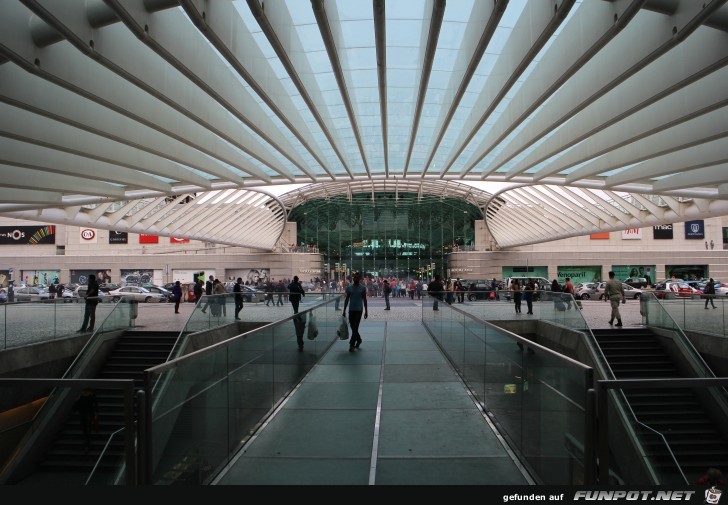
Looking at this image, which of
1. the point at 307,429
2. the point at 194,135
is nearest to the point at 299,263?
the point at 194,135

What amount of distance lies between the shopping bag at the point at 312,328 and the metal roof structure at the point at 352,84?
4528 millimetres

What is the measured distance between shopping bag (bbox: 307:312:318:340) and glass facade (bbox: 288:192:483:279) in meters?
32.5

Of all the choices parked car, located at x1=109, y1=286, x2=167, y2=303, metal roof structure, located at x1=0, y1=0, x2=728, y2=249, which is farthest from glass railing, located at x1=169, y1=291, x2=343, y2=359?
parked car, located at x1=109, y1=286, x2=167, y2=303

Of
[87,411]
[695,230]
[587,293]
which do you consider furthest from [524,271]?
[87,411]

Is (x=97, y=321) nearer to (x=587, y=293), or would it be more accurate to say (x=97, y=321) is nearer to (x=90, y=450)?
(x=90, y=450)

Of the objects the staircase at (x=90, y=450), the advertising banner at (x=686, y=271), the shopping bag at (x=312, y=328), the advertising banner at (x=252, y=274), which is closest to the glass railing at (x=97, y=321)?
the shopping bag at (x=312, y=328)

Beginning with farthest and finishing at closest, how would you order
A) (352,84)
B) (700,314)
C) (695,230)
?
(695,230) → (700,314) → (352,84)

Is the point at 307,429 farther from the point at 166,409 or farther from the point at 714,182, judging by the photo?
the point at 714,182

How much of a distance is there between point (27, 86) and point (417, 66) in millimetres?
7251

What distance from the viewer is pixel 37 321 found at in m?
13.7

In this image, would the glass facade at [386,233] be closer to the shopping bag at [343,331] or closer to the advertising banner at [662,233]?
the advertising banner at [662,233]

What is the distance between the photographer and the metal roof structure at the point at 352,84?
24.4ft

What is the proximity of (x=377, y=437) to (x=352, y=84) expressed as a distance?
8.79m

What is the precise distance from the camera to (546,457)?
370 centimetres
